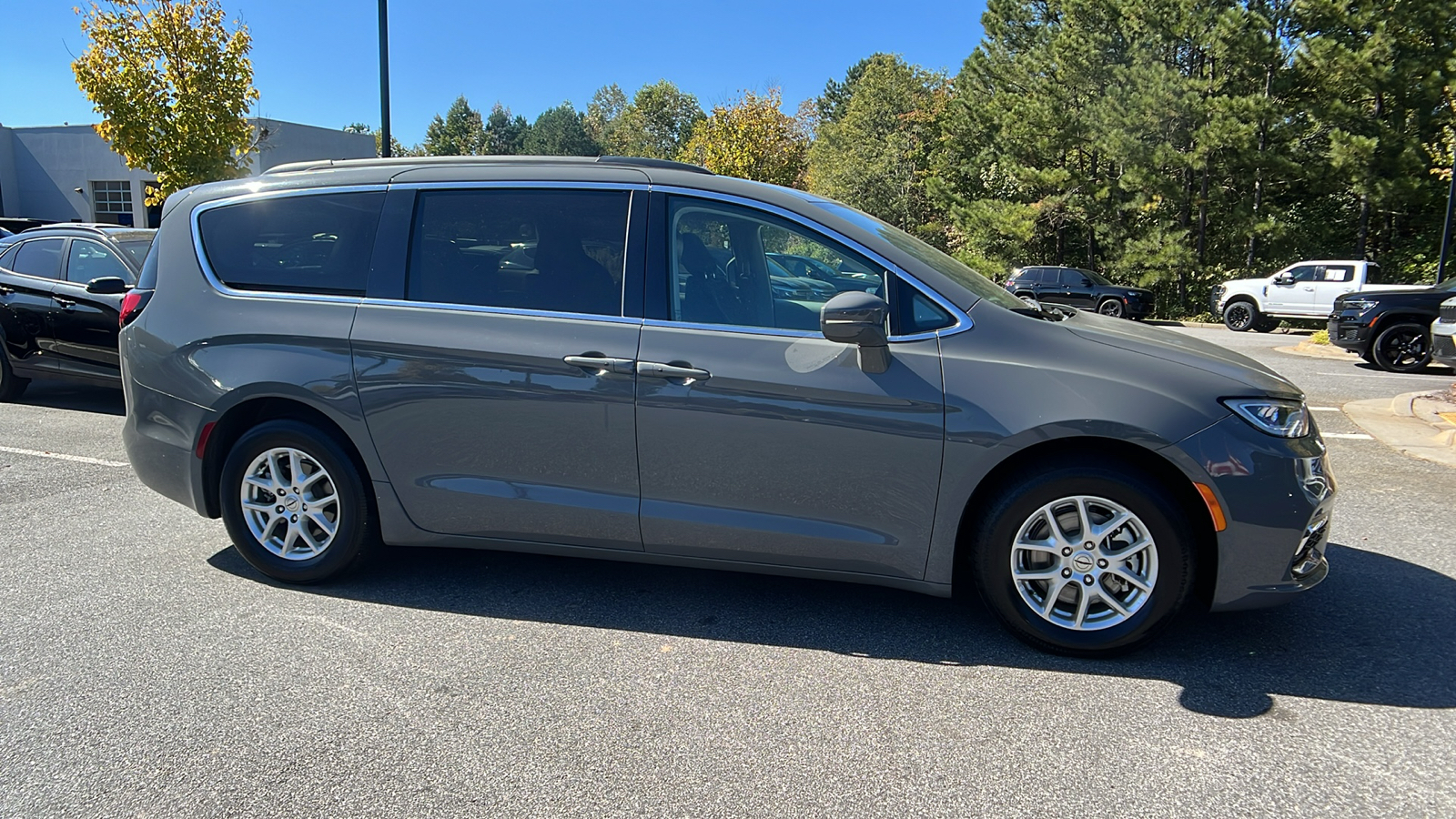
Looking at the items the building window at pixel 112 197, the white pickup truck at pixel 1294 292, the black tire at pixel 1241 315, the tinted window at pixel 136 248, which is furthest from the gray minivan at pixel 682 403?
the building window at pixel 112 197

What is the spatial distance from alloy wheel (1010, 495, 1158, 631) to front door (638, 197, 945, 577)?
1.36 feet

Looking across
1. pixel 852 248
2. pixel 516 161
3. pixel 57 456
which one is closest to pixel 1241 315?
pixel 852 248

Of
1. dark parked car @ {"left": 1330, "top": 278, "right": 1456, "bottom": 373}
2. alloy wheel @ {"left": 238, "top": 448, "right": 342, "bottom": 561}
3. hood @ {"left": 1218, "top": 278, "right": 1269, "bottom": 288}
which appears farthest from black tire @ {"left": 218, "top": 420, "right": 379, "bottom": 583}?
hood @ {"left": 1218, "top": 278, "right": 1269, "bottom": 288}

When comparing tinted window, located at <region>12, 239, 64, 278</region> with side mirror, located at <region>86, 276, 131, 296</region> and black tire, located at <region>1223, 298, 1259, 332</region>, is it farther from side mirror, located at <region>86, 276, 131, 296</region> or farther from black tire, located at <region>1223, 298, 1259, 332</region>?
black tire, located at <region>1223, 298, 1259, 332</region>

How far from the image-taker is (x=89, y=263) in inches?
335

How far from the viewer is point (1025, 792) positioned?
274 centimetres

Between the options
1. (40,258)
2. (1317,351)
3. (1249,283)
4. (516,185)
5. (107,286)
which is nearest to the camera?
(516,185)

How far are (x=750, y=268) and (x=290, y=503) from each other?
2.35m

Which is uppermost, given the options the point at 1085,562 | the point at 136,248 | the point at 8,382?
the point at 136,248

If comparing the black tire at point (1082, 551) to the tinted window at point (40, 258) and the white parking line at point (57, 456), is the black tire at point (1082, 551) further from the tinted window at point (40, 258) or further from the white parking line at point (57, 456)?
the tinted window at point (40, 258)

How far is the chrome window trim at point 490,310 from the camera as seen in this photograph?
3836mm

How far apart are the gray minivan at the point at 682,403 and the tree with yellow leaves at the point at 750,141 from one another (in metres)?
38.6

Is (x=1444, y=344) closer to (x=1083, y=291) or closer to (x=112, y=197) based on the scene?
(x=1083, y=291)

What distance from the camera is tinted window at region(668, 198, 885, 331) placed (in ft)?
12.4
